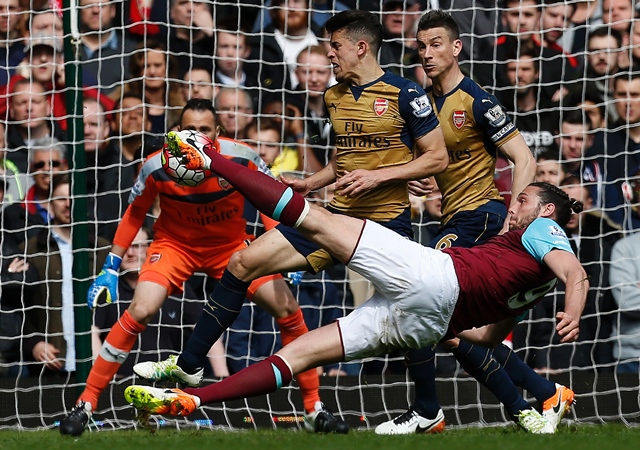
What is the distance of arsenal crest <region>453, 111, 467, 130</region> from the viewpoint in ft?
21.1

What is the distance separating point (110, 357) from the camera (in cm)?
653

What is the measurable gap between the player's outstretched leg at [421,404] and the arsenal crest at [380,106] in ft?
4.54

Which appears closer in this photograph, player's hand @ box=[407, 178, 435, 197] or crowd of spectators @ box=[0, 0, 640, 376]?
player's hand @ box=[407, 178, 435, 197]

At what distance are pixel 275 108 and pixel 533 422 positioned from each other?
3.56 meters

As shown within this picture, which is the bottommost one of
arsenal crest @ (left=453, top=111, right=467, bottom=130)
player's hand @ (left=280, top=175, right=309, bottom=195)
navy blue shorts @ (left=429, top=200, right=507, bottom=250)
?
navy blue shorts @ (left=429, top=200, right=507, bottom=250)

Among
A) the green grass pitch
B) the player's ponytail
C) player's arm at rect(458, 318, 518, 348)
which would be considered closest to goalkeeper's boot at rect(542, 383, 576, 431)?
player's arm at rect(458, 318, 518, 348)

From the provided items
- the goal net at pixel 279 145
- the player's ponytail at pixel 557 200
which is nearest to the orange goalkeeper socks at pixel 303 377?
the goal net at pixel 279 145

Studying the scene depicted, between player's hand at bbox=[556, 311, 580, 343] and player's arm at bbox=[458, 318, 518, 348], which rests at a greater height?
player's hand at bbox=[556, 311, 580, 343]

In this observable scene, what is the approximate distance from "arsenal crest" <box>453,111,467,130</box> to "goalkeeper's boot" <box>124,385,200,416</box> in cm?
244

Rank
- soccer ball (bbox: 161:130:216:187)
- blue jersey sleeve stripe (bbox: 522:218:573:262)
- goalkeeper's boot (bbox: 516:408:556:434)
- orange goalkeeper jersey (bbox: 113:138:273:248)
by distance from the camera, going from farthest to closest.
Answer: orange goalkeeper jersey (bbox: 113:138:273:248) → goalkeeper's boot (bbox: 516:408:556:434) → soccer ball (bbox: 161:130:216:187) → blue jersey sleeve stripe (bbox: 522:218:573:262)

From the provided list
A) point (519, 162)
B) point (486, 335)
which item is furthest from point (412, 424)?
point (519, 162)

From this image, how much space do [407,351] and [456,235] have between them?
732 mm

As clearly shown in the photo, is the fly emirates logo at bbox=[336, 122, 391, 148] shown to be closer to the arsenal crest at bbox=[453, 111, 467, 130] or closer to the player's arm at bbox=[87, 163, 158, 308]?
the arsenal crest at bbox=[453, 111, 467, 130]

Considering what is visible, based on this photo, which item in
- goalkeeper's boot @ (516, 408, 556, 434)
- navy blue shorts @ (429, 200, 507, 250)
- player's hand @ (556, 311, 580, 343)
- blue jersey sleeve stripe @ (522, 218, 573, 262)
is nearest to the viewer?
player's hand @ (556, 311, 580, 343)
